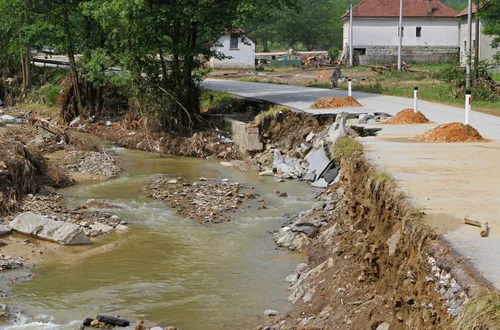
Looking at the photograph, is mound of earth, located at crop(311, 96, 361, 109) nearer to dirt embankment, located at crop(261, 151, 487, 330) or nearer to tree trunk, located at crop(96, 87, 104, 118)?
tree trunk, located at crop(96, 87, 104, 118)

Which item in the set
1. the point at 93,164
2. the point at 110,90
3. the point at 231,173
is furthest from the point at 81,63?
the point at 231,173

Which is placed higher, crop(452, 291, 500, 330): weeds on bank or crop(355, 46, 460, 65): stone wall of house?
crop(355, 46, 460, 65): stone wall of house

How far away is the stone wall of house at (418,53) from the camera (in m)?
64.5

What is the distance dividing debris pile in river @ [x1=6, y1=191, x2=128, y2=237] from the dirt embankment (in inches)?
164

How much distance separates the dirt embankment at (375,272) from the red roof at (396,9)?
2090 inches

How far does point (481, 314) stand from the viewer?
19.4ft

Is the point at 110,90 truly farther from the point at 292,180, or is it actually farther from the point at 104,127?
the point at 292,180

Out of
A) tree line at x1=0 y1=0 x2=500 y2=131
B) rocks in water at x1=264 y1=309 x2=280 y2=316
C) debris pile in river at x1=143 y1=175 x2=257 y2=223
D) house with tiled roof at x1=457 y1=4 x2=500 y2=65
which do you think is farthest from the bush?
rocks in water at x1=264 y1=309 x2=280 y2=316

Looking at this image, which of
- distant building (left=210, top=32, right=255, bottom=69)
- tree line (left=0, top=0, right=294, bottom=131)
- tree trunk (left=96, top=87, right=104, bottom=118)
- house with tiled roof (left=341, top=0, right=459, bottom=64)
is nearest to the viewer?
tree line (left=0, top=0, right=294, bottom=131)

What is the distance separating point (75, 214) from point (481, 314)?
11.8 meters

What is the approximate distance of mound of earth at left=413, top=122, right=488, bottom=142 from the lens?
645 inches

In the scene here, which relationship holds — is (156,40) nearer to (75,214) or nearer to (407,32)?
(75,214)

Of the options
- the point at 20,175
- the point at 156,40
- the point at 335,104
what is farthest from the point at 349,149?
the point at 156,40

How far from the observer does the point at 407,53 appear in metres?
65.1
